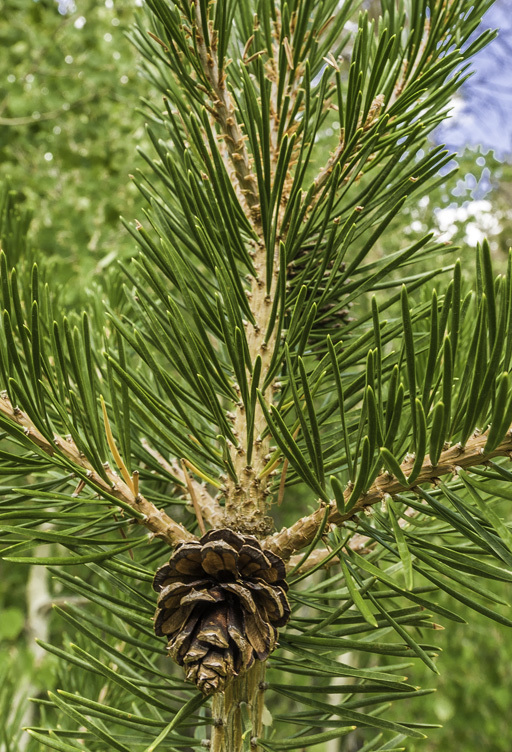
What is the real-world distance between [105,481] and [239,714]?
102 millimetres

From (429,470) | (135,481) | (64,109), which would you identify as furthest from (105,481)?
(64,109)

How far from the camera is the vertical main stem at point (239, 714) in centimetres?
23

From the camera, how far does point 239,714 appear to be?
232 millimetres

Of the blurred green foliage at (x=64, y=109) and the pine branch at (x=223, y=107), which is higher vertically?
the blurred green foliage at (x=64, y=109)

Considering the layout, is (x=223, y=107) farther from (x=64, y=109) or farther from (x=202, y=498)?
(x=64, y=109)

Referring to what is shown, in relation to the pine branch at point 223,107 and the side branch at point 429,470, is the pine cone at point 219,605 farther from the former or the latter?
the pine branch at point 223,107

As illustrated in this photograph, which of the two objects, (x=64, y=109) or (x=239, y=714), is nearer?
(x=239, y=714)

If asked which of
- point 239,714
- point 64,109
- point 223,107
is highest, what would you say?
point 64,109

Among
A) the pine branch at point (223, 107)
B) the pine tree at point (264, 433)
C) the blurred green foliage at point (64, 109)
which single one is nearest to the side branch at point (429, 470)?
the pine tree at point (264, 433)

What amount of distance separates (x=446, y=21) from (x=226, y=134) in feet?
0.41

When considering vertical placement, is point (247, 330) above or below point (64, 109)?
below

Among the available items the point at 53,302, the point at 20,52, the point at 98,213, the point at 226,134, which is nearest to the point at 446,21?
the point at 226,134

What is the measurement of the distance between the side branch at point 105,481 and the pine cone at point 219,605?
0.02 meters

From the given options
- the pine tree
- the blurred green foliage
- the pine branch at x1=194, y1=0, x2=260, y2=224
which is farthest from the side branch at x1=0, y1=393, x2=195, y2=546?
the blurred green foliage
